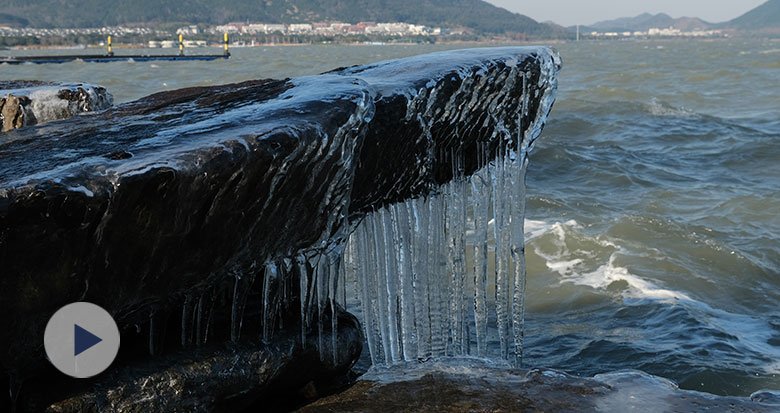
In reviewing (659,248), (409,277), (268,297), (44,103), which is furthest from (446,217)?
(659,248)

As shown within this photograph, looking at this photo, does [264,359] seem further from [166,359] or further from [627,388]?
[627,388]

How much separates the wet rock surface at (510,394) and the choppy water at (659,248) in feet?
6.37

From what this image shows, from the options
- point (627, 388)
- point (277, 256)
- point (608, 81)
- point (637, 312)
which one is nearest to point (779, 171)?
point (637, 312)

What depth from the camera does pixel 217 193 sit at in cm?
242

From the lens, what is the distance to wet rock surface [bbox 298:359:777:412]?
2.93 metres

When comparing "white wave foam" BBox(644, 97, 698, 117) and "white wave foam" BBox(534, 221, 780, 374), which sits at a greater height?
"white wave foam" BBox(644, 97, 698, 117)

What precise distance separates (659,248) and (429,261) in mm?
5445

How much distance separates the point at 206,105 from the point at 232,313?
3.15 ft

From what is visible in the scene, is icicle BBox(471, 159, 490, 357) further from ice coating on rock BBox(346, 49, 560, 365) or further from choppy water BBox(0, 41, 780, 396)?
choppy water BBox(0, 41, 780, 396)

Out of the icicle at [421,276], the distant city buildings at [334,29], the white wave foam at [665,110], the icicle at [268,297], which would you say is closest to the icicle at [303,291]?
the icicle at [268,297]

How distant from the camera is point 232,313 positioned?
2795 mm

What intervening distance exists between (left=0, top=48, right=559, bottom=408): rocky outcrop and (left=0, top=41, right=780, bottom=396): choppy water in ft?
7.46

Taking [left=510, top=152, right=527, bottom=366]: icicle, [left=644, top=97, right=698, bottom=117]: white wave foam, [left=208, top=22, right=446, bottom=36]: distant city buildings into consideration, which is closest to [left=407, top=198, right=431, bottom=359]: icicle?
[left=510, top=152, right=527, bottom=366]: icicle

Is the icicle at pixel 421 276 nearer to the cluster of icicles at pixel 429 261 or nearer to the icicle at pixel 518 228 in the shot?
the cluster of icicles at pixel 429 261
